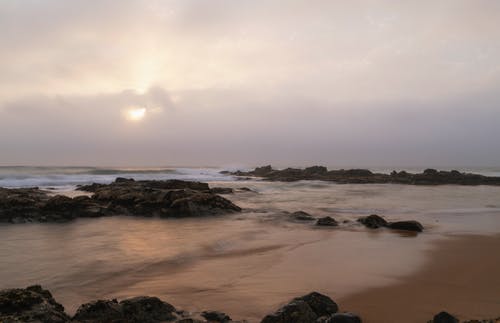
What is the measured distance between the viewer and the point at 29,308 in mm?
4398

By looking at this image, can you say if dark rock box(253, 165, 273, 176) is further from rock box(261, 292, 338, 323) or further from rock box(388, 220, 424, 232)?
rock box(261, 292, 338, 323)

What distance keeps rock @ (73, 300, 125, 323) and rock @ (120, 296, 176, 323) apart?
0.27 ft

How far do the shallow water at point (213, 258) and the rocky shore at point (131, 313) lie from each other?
1.93 feet

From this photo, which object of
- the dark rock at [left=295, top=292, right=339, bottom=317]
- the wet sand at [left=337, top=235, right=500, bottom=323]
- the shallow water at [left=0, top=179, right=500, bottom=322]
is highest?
the dark rock at [left=295, top=292, right=339, bottom=317]

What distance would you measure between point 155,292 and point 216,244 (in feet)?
12.9

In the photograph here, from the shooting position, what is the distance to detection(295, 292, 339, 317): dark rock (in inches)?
191

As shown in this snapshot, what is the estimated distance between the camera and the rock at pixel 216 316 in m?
4.74

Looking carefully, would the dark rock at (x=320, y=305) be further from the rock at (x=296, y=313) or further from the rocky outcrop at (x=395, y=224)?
the rocky outcrop at (x=395, y=224)

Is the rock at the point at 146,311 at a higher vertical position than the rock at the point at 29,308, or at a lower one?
lower

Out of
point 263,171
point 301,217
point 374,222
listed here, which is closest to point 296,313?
point 374,222

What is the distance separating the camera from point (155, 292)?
239 inches

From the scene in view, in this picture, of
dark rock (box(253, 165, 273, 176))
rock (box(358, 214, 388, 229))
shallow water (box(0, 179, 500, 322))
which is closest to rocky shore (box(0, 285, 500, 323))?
shallow water (box(0, 179, 500, 322))

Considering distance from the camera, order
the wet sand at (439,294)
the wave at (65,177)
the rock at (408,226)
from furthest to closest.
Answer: the wave at (65,177)
the rock at (408,226)
the wet sand at (439,294)

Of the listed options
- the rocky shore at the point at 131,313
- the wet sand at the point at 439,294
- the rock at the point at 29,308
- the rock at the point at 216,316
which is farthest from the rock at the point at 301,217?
the rock at the point at 29,308
